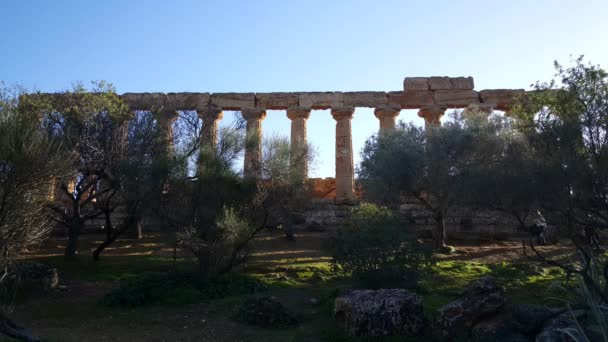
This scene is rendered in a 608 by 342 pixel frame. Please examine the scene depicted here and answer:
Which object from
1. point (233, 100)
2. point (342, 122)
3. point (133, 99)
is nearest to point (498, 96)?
point (342, 122)

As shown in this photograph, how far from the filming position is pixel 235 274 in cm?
1503

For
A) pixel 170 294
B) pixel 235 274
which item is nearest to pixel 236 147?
pixel 235 274

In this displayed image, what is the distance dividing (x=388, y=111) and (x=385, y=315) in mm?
18848

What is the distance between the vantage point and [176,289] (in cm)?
1340

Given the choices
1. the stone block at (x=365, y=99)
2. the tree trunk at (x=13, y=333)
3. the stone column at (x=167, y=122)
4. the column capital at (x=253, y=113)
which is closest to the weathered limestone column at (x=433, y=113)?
the stone block at (x=365, y=99)

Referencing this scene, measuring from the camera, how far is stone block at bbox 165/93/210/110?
25047 millimetres

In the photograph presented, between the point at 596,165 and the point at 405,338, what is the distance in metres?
5.42

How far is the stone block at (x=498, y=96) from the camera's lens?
88.7ft

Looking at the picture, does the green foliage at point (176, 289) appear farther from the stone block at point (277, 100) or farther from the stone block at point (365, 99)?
the stone block at point (365, 99)

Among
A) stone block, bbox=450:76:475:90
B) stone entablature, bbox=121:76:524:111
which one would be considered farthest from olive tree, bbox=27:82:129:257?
stone block, bbox=450:76:475:90

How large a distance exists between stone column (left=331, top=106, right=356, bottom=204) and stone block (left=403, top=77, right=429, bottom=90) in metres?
3.09

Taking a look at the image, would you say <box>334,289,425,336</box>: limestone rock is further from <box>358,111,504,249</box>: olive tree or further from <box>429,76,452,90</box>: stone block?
<box>429,76,452,90</box>: stone block

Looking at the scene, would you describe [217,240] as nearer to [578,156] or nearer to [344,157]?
[578,156]

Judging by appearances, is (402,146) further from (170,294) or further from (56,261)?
(56,261)
